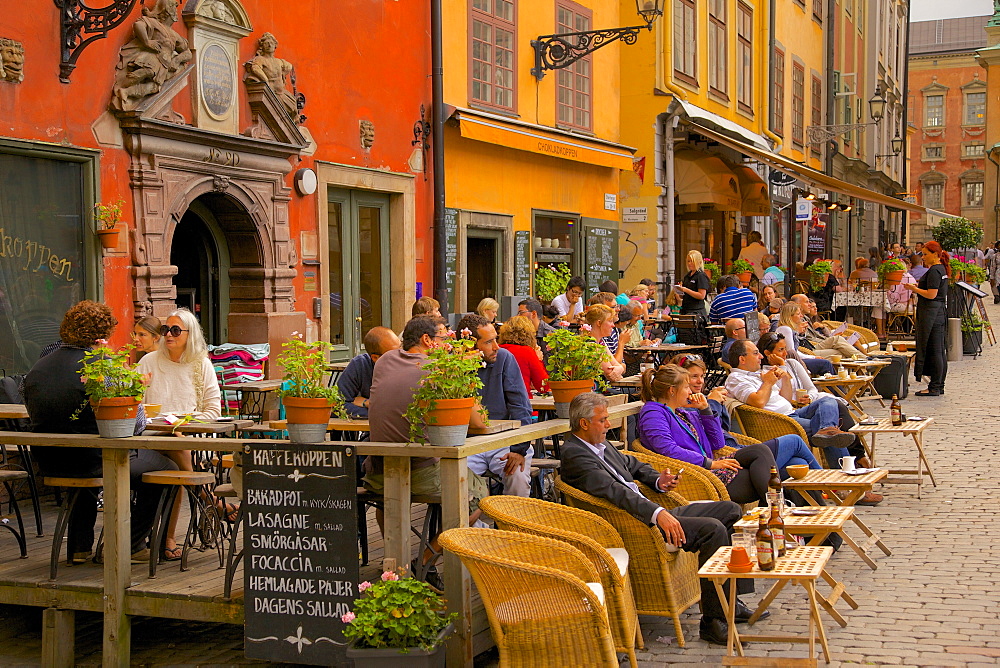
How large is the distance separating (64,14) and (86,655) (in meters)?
4.85

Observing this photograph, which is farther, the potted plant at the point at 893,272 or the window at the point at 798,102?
the window at the point at 798,102

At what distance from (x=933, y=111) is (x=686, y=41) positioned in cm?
6209

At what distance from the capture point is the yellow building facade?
14.2 metres

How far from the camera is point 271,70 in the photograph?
10.9 m

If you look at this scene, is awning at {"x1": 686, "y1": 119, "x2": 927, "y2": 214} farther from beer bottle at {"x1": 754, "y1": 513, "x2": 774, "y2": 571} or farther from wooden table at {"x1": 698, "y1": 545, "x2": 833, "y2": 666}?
beer bottle at {"x1": 754, "y1": 513, "x2": 774, "y2": 571}

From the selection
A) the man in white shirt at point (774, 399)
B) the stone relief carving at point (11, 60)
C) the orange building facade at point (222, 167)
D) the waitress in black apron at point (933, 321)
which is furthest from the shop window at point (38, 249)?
the waitress in black apron at point (933, 321)

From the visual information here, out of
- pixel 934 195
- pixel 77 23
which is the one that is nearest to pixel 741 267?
pixel 77 23

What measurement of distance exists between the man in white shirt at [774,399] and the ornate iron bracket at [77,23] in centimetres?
534

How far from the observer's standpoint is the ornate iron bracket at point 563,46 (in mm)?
15820

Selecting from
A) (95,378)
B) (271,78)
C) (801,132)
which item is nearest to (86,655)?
(95,378)

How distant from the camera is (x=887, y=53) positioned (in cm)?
4366

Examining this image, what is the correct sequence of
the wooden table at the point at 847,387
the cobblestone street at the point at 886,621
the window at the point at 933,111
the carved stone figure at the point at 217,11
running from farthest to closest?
1. the window at the point at 933,111
2. the wooden table at the point at 847,387
3. the carved stone figure at the point at 217,11
4. the cobblestone street at the point at 886,621

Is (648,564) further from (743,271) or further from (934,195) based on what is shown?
(934,195)

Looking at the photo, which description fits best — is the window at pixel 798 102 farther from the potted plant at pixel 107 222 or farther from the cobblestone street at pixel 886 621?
the potted plant at pixel 107 222
